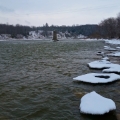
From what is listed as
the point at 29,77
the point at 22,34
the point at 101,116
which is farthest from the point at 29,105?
the point at 22,34

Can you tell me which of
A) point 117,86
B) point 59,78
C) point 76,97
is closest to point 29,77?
point 59,78

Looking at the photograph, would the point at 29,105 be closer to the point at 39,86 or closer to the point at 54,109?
the point at 54,109

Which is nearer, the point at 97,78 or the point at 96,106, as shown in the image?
the point at 96,106

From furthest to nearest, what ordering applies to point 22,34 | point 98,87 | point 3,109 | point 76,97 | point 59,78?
1. point 22,34
2. point 59,78
3. point 98,87
4. point 76,97
5. point 3,109

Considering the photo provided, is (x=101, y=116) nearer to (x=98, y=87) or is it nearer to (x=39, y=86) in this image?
(x=98, y=87)

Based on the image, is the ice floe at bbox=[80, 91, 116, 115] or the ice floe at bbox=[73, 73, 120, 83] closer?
the ice floe at bbox=[80, 91, 116, 115]

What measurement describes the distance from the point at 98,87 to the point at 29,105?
392cm

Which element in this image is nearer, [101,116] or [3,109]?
[101,116]

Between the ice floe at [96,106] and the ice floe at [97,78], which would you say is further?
the ice floe at [97,78]

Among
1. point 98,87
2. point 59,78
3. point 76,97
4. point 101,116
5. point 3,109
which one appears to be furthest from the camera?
point 59,78

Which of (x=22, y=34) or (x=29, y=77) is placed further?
(x=22, y=34)

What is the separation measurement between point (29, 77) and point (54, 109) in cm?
528

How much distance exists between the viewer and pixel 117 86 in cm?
960

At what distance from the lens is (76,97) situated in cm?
815
